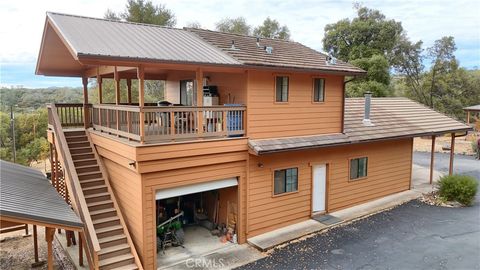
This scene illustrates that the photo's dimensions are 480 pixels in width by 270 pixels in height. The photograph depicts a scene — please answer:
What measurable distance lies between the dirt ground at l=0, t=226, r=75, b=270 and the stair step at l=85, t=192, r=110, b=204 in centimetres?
176

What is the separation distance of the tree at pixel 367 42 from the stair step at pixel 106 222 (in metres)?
25.3

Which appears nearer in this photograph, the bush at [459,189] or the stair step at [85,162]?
the stair step at [85,162]

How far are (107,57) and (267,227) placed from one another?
6.59 m

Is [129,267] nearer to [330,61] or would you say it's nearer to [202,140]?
[202,140]

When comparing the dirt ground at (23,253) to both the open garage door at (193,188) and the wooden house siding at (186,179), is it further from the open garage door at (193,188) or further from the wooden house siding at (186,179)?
the open garage door at (193,188)

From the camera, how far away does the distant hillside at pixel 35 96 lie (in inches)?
1864

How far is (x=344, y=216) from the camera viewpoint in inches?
456

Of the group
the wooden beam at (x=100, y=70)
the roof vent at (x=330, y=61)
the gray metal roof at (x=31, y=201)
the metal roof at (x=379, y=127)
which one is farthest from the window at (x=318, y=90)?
the gray metal roof at (x=31, y=201)

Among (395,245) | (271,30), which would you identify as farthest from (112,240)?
(271,30)

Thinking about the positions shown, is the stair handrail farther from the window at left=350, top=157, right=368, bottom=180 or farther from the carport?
the window at left=350, top=157, right=368, bottom=180

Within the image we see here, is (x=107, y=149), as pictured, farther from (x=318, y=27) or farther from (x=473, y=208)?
(x=318, y=27)

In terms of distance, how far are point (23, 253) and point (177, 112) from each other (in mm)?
6631

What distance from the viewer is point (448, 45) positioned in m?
37.5

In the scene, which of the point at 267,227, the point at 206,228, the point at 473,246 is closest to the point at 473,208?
the point at 473,246
